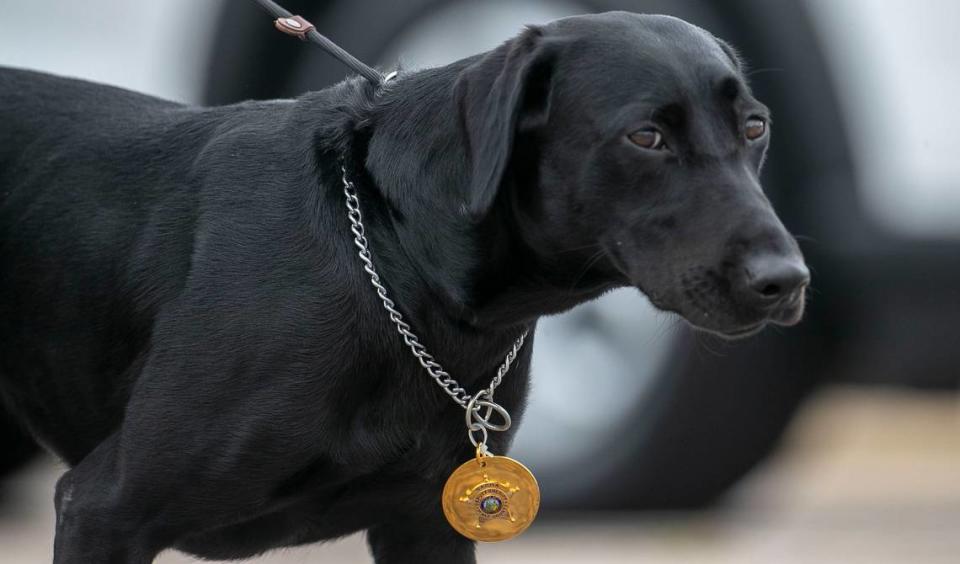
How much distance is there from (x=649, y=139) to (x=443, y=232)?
0.44 metres

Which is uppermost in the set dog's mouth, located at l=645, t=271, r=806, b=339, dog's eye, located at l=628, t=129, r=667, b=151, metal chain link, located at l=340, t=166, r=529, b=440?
dog's eye, located at l=628, t=129, r=667, b=151

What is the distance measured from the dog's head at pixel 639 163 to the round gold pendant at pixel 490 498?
44 centimetres

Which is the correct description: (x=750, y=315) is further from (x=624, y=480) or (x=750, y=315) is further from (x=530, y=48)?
(x=624, y=480)

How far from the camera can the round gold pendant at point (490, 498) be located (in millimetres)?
3344

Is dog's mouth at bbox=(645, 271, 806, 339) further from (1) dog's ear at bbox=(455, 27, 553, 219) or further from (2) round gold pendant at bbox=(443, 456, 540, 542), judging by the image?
(2) round gold pendant at bbox=(443, 456, 540, 542)

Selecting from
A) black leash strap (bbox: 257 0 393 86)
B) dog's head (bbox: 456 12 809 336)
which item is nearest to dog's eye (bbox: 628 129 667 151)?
dog's head (bbox: 456 12 809 336)

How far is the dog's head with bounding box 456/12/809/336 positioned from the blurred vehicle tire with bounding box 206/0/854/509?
1.71 metres

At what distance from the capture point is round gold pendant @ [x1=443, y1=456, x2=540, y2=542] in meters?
3.34

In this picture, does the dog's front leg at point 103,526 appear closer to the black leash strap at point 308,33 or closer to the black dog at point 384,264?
the black dog at point 384,264

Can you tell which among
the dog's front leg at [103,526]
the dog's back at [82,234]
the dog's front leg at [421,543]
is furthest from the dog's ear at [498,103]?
the dog's front leg at [103,526]

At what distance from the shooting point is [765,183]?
16.0 ft

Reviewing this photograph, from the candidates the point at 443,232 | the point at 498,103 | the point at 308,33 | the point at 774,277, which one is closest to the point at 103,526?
the point at 443,232

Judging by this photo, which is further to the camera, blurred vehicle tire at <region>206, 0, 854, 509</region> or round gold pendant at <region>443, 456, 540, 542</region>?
blurred vehicle tire at <region>206, 0, 854, 509</region>

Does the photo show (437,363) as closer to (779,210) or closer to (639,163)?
(639,163)
